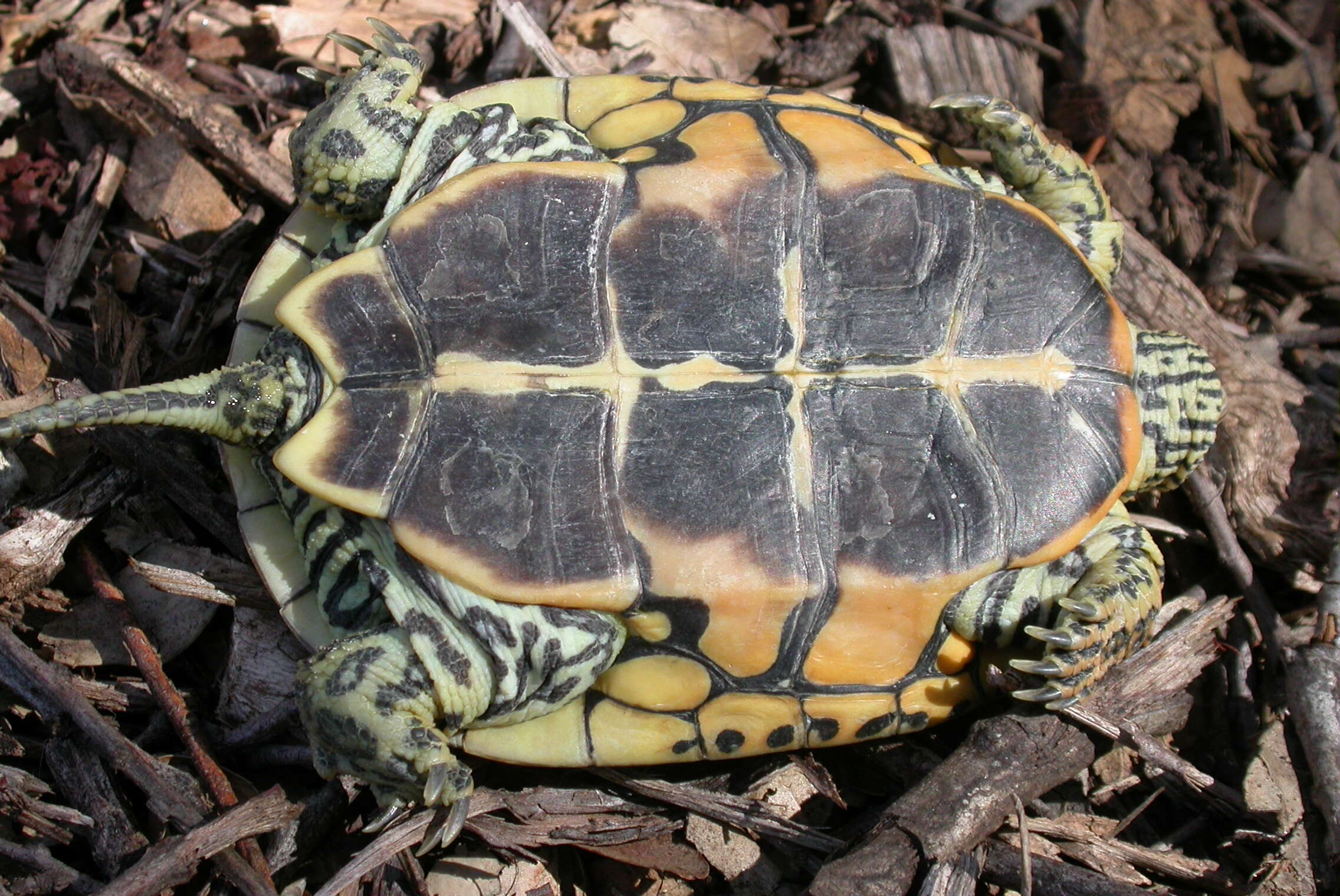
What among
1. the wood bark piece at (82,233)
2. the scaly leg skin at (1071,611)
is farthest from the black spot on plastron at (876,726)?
the wood bark piece at (82,233)

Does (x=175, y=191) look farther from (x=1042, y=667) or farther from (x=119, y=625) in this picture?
(x=1042, y=667)

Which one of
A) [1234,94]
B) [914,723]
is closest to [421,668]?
[914,723]

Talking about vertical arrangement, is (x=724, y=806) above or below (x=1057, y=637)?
below

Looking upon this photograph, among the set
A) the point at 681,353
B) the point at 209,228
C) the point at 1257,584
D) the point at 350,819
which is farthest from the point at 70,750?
the point at 1257,584

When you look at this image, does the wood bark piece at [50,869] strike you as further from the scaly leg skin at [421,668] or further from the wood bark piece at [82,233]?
the wood bark piece at [82,233]

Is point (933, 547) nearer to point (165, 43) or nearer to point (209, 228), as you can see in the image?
point (209, 228)
